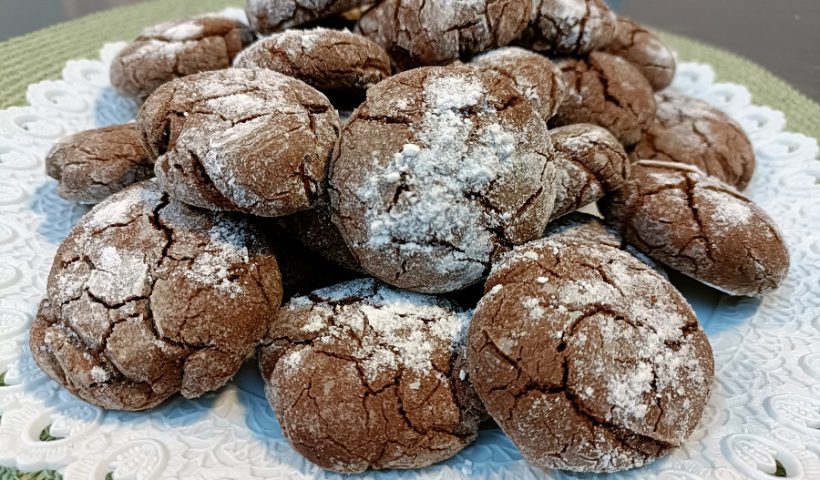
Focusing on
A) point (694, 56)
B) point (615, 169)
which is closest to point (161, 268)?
point (615, 169)

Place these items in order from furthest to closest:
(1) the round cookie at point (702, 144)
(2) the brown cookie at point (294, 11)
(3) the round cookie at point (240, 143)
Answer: (1) the round cookie at point (702, 144) → (2) the brown cookie at point (294, 11) → (3) the round cookie at point (240, 143)

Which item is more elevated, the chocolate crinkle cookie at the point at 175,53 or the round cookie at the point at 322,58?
the round cookie at the point at 322,58

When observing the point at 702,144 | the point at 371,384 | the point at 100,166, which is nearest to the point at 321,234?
the point at 371,384

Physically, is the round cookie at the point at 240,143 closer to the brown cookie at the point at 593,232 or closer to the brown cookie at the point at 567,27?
the brown cookie at the point at 593,232

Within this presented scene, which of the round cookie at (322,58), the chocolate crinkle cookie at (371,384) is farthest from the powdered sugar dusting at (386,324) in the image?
the round cookie at (322,58)

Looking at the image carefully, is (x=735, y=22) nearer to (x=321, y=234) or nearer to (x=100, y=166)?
(x=321, y=234)

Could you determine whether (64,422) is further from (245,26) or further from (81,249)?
(245,26)

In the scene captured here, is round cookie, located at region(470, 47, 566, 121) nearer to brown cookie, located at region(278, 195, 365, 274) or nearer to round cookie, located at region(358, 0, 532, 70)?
round cookie, located at region(358, 0, 532, 70)
